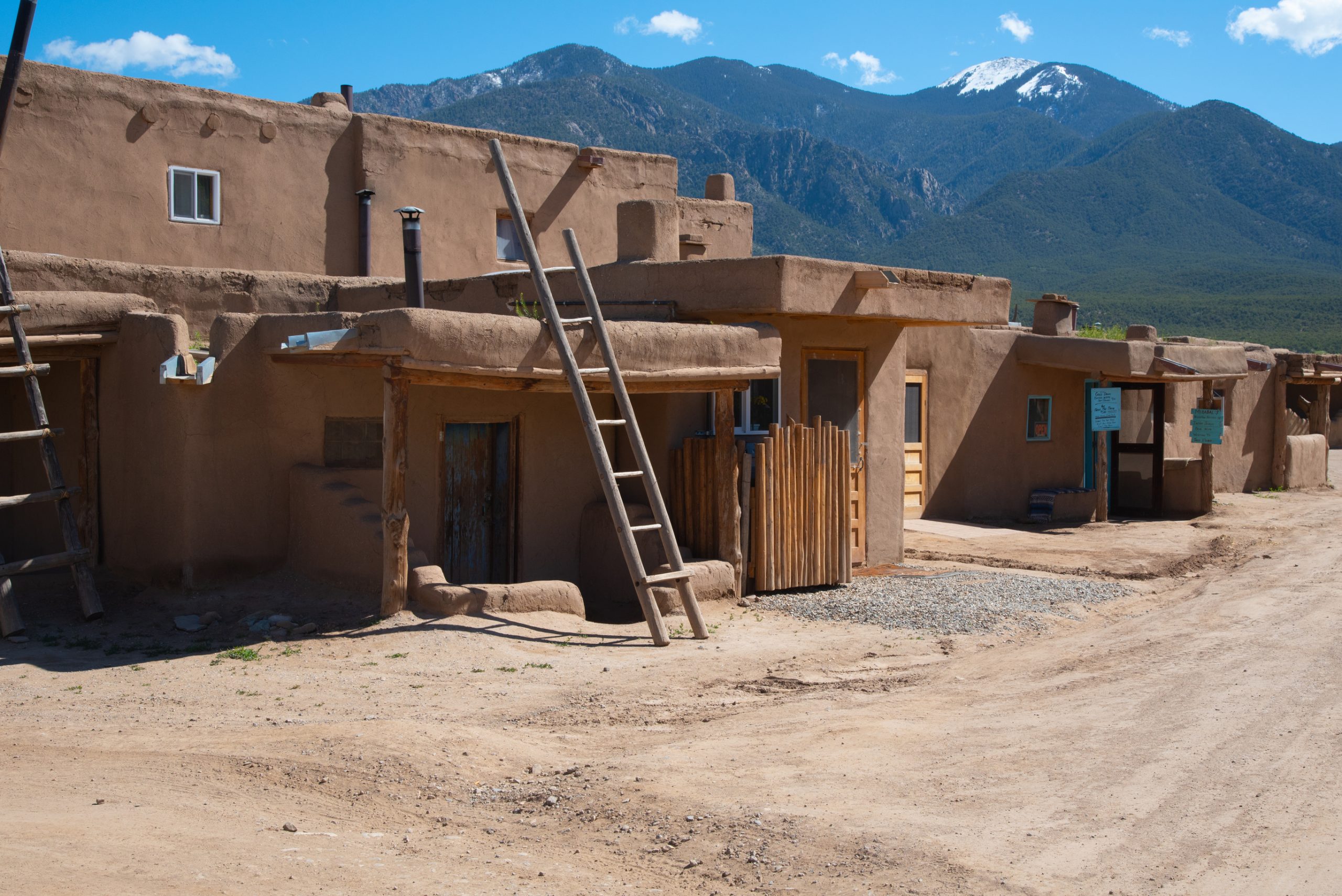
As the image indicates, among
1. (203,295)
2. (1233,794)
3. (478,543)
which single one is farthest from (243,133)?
(1233,794)

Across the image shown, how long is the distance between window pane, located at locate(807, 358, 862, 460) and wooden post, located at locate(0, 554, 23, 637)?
293 inches

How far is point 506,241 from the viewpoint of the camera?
17.7m

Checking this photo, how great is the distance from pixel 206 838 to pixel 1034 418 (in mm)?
15356

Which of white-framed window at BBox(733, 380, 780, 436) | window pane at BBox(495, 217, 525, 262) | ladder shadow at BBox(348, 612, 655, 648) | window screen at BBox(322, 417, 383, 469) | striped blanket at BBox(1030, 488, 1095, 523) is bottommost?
ladder shadow at BBox(348, 612, 655, 648)

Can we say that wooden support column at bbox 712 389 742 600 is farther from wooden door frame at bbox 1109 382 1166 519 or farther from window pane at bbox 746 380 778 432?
wooden door frame at bbox 1109 382 1166 519

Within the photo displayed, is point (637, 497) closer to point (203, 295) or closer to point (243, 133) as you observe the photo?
point (203, 295)

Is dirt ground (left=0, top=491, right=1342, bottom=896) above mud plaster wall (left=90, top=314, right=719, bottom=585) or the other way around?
the other way around

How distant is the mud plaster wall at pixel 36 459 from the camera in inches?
432

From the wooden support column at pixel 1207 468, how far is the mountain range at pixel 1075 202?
47876 millimetres

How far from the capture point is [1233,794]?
5734 mm

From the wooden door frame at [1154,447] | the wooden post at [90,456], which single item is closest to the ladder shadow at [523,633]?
the wooden post at [90,456]

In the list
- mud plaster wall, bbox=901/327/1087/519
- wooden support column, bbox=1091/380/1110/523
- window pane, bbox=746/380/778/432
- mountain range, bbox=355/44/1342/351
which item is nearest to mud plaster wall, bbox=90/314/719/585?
window pane, bbox=746/380/778/432

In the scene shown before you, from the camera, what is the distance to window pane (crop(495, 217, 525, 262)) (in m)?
17.6

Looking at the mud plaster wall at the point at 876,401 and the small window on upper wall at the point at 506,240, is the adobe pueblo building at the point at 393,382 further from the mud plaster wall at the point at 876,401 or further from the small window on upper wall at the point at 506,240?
the small window on upper wall at the point at 506,240
